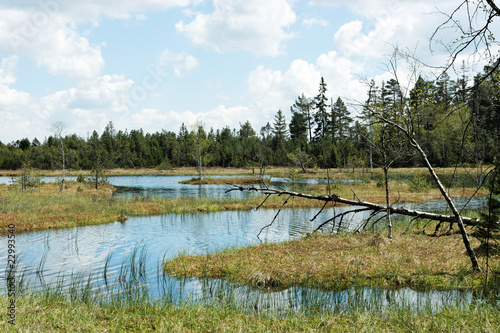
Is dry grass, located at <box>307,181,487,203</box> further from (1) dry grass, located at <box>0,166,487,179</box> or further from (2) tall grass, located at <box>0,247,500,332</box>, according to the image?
(2) tall grass, located at <box>0,247,500,332</box>

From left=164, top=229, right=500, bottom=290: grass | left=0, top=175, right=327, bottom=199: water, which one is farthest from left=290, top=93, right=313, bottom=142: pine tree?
left=164, top=229, right=500, bottom=290: grass

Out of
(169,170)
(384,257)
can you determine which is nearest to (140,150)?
(169,170)

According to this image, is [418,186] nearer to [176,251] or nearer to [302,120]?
[176,251]

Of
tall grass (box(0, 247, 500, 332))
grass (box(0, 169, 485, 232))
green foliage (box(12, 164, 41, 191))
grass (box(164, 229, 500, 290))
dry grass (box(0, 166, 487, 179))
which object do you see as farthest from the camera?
dry grass (box(0, 166, 487, 179))

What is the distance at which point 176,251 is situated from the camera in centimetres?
1598

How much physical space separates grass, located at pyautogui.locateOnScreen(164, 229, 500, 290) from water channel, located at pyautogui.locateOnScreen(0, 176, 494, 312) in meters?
0.56

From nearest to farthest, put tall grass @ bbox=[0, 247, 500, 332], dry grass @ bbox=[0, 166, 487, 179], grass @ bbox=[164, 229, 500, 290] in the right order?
tall grass @ bbox=[0, 247, 500, 332] → grass @ bbox=[164, 229, 500, 290] → dry grass @ bbox=[0, 166, 487, 179]

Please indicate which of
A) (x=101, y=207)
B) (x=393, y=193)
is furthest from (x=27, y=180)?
(x=393, y=193)

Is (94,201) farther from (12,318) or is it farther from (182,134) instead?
(182,134)

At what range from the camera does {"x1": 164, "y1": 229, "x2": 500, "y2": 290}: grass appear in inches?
392

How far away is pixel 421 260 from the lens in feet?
37.2

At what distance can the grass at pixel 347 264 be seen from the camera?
995 cm

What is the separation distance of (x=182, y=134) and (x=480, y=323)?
130419 mm

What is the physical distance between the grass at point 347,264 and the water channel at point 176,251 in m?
0.56
